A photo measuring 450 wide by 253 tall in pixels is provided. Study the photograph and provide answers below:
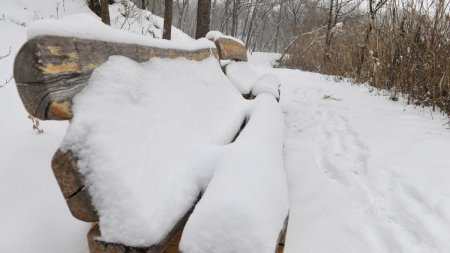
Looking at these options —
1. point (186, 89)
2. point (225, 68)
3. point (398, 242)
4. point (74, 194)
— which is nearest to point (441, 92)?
point (225, 68)

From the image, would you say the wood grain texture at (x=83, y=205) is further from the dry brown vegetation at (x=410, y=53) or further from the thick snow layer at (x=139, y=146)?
the dry brown vegetation at (x=410, y=53)

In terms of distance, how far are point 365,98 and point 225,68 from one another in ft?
6.50

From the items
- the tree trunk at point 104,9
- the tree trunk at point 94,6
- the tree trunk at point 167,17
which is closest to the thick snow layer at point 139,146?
the tree trunk at point 104,9

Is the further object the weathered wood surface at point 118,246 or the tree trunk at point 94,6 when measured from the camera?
the tree trunk at point 94,6

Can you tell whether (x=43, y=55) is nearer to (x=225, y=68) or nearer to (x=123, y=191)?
(x=123, y=191)

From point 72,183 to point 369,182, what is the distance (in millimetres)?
1475

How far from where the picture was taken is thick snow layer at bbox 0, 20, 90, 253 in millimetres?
1058

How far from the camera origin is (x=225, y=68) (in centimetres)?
247

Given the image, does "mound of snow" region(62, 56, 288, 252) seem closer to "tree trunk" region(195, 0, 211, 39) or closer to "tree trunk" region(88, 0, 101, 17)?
"tree trunk" region(195, 0, 211, 39)

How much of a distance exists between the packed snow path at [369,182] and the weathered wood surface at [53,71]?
0.98 meters

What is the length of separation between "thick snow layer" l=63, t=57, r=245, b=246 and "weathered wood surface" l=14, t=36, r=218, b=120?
0.03m

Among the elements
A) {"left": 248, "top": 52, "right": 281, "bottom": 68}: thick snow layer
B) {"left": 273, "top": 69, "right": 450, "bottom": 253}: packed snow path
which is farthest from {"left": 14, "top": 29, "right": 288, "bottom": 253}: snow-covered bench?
{"left": 248, "top": 52, "right": 281, "bottom": 68}: thick snow layer

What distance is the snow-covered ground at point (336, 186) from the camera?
114 centimetres

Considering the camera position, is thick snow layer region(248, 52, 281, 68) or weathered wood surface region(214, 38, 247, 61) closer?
weathered wood surface region(214, 38, 247, 61)
